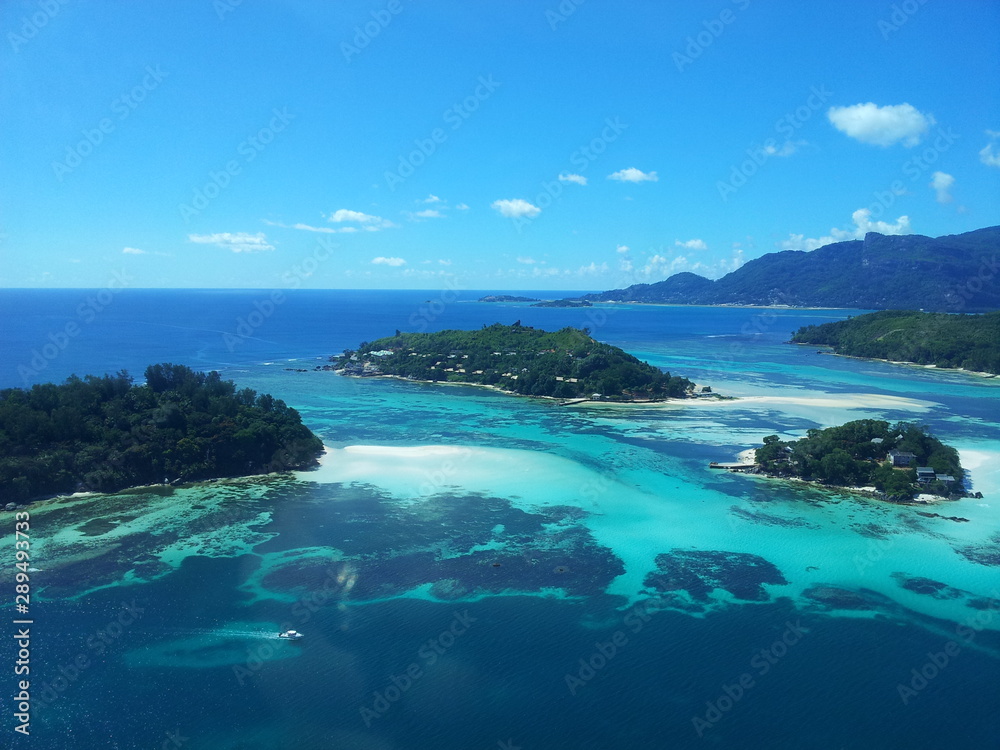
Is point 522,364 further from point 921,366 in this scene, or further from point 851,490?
point 921,366

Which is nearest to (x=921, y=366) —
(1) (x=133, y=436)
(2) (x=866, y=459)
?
(2) (x=866, y=459)

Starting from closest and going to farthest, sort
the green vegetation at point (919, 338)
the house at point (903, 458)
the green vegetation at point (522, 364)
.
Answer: the house at point (903, 458) → the green vegetation at point (522, 364) → the green vegetation at point (919, 338)

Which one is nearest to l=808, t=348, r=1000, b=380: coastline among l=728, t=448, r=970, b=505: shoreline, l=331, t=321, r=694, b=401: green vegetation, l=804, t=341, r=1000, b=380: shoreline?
l=804, t=341, r=1000, b=380: shoreline

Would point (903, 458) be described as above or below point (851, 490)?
above

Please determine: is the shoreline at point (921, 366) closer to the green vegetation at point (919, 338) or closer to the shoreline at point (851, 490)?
the green vegetation at point (919, 338)

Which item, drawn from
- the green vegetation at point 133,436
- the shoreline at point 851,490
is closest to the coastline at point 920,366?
the shoreline at point 851,490

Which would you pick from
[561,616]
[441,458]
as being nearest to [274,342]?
[441,458]

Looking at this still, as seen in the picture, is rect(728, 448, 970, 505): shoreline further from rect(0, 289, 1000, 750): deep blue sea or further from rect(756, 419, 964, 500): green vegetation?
rect(0, 289, 1000, 750): deep blue sea
